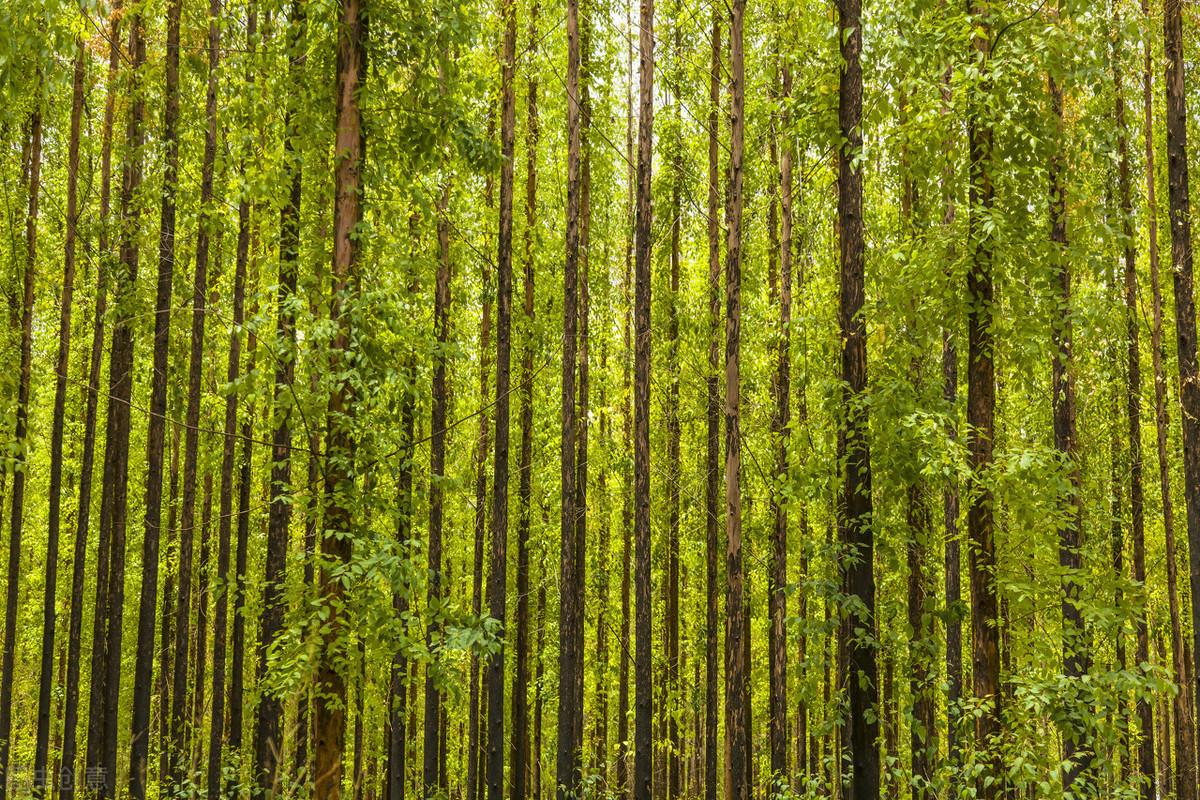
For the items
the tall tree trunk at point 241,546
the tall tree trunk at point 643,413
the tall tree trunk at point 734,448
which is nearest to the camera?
the tall tree trunk at point 734,448

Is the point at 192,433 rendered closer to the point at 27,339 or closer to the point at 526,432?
the point at 27,339

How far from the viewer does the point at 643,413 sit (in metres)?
13.2

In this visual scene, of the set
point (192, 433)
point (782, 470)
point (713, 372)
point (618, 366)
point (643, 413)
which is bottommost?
point (782, 470)

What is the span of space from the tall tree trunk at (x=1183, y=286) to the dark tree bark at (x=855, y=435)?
5.80 meters

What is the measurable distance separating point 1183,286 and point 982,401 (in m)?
6.50

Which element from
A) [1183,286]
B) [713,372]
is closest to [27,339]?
[713,372]

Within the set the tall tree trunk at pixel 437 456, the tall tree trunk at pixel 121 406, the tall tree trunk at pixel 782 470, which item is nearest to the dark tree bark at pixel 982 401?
the tall tree trunk at pixel 782 470

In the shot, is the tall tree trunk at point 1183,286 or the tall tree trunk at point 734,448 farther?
the tall tree trunk at point 1183,286

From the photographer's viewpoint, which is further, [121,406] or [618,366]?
[618,366]

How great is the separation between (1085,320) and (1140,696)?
2898 mm

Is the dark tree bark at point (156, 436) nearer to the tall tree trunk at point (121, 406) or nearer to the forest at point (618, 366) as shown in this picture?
the forest at point (618, 366)

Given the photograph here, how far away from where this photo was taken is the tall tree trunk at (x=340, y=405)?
21.7 feet

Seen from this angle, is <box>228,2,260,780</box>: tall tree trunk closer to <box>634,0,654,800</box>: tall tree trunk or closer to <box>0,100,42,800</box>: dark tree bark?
<box>0,100,42,800</box>: dark tree bark

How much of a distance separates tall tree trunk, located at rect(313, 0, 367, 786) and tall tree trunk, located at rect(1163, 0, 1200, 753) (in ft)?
35.6
